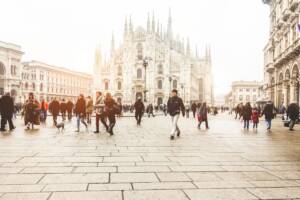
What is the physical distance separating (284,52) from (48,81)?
63738mm

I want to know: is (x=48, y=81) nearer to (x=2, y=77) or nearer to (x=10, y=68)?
(x=10, y=68)

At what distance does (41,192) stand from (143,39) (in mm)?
71931

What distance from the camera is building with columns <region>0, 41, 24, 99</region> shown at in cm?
5956

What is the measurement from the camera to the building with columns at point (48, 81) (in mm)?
79062

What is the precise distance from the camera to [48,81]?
8500cm

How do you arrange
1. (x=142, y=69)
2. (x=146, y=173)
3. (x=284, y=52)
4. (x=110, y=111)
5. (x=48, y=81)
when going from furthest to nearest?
(x=48, y=81) → (x=142, y=69) → (x=284, y=52) → (x=110, y=111) → (x=146, y=173)

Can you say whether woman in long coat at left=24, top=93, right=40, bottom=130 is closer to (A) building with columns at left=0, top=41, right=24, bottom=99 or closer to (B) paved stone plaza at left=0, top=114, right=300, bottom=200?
(B) paved stone plaza at left=0, top=114, right=300, bottom=200

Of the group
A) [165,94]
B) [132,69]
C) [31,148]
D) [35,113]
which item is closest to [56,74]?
[132,69]

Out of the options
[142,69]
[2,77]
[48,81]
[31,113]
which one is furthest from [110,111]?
[48,81]

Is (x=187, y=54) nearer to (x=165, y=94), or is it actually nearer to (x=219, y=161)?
(x=165, y=94)

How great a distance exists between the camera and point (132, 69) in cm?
7450

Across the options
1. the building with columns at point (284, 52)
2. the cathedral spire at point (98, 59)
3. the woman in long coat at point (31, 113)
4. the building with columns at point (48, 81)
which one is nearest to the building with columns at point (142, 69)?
the cathedral spire at point (98, 59)

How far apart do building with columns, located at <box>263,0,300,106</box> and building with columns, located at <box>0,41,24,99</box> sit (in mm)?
41384

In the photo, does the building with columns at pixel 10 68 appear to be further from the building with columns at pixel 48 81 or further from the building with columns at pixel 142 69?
the building with columns at pixel 142 69
